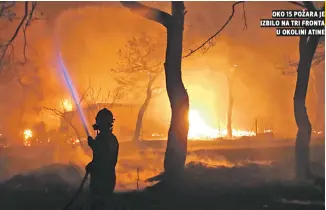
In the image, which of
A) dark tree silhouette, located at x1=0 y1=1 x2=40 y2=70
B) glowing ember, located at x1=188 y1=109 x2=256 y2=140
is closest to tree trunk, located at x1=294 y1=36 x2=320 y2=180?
glowing ember, located at x1=188 y1=109 x2=256 y2=140

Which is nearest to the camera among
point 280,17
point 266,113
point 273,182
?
point 280,17

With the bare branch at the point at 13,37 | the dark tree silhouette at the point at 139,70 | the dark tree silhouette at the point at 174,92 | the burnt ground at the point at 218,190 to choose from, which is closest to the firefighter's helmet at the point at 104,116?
the dark tree silhouette at the point at 139,70

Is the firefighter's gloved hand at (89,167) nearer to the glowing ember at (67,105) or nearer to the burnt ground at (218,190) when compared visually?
the burnt ground at (218,190)

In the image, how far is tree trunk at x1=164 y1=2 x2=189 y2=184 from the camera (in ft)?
28.2

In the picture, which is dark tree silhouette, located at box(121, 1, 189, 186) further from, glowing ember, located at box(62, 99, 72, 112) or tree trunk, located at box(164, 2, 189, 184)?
glowing ember, located at box(62, 99, 72, 112)

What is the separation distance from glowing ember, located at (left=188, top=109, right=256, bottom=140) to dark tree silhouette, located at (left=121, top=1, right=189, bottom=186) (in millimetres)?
158

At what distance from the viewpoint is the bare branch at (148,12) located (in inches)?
337

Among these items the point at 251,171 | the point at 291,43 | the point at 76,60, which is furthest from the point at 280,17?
the point at 76,60

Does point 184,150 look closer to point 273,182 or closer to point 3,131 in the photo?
point 273,182

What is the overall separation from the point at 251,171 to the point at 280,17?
3.24 meters

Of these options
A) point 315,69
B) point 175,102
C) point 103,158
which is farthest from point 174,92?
point 315,69

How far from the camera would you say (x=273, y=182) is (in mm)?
8750

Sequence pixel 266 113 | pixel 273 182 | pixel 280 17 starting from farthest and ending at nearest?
pixel 266 113
pixel 273 182
pixel 280 17

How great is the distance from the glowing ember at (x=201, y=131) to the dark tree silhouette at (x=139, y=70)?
0.97 meters
